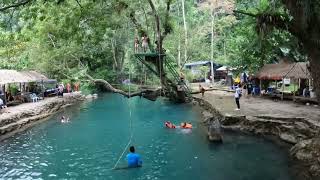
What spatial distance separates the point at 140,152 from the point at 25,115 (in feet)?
41.1

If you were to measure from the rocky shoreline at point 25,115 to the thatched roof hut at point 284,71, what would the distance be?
18611 mm

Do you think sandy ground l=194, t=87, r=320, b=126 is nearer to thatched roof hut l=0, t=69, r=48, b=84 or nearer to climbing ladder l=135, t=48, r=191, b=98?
climbing ladder l=135, t=48, r=191, b=98

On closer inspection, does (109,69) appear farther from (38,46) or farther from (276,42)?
(276,42)

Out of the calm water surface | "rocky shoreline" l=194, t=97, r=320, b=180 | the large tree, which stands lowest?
the calm water surface

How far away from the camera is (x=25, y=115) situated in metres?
28.5

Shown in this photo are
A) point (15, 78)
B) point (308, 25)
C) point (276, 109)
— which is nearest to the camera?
point (308, 25)

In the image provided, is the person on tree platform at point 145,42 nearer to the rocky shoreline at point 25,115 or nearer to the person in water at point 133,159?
the rocky shoreline at point 25,115

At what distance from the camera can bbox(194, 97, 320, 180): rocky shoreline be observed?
1510 centimetres

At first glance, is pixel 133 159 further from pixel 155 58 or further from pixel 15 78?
pixel 15 78

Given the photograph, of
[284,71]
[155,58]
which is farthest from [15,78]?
[284,71]

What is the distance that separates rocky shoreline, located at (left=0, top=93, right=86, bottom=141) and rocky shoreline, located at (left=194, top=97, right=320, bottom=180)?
507 inches

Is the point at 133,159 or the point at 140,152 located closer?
the point at 133,159

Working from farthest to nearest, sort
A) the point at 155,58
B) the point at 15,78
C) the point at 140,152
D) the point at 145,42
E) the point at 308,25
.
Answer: the point at 15,78
the point at 145,42
the point at 155,58
the point at 140,152
the point at 308,25

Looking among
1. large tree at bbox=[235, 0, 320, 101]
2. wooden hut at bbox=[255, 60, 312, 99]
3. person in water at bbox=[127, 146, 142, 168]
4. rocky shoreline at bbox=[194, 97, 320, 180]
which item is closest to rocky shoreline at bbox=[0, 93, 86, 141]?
A: person in water at bbox=[127, 146, 142, 168]
